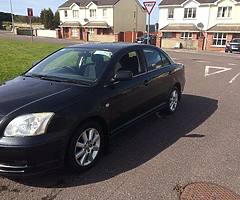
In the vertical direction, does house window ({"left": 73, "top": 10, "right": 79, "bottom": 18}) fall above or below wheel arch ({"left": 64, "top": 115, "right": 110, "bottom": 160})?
above

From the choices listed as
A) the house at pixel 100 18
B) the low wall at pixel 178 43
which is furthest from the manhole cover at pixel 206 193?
the house at pixel 100 18

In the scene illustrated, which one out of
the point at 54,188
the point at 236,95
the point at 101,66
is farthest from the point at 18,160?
the point at 236,95

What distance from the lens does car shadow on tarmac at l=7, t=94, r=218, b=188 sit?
3.51 metres

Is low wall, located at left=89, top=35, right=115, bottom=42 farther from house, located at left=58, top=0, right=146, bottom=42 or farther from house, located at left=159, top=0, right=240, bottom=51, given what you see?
house, located at left=159, top=0, right=240, bottom=51

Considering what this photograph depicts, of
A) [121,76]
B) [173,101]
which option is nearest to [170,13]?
[173,101]

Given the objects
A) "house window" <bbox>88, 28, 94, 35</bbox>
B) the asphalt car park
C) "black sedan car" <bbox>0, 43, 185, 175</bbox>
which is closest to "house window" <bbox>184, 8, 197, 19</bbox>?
"house window" <bbox>88, 28, 94, 35</bbox>

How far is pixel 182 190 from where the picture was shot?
11.0 ft

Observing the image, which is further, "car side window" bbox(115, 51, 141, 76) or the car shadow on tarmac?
"car side window" bbox(115, 51, 141, 76)

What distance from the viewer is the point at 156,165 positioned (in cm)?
391

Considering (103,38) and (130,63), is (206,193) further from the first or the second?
(103,38)

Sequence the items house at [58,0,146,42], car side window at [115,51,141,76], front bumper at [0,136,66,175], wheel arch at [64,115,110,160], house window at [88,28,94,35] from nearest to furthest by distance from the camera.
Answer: front bumper at [0,136,66,175] < wheel arch at [64,115,110,160] < car side window at [115,51,141,76] < house at [58,0,146,42] < house window at [88,28,94,35]

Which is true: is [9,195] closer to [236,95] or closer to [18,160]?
[18,160]

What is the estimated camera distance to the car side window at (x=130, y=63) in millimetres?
4388

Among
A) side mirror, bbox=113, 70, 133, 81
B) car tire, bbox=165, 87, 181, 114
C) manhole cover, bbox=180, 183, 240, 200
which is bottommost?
manhole cover, bbox=180, 183, 240, 200
